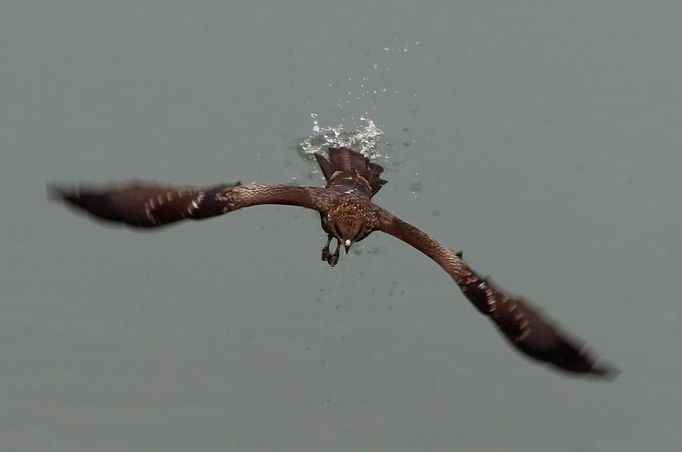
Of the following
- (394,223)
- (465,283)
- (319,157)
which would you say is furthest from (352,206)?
(319,157)

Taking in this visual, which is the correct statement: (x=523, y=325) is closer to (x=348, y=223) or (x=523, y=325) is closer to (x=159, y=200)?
(x=348, y=223)

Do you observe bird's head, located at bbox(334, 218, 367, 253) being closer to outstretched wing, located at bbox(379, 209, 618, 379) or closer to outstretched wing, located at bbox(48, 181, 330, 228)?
outstretched wing, located at bbox(48, 181, 330, 228)

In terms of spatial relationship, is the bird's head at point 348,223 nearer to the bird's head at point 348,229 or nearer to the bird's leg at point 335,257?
the bird's head at point 348,229

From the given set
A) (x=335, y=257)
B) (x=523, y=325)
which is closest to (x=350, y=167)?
(x=335, y=257)

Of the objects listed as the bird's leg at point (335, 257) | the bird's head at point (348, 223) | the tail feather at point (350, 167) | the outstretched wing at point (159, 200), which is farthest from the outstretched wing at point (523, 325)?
the tail feather at point (350, 167)

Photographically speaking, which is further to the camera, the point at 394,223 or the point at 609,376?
the point at 394,223

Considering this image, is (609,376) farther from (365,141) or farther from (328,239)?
(365,141)

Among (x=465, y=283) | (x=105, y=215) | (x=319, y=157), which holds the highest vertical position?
(x=319, y=157)

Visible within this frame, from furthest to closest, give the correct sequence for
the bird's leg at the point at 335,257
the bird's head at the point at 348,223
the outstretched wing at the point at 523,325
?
the bird's leg at the point at 335,257 → the bird's head at the point at 348,223 → the outstretched wing at the point at 523,325
